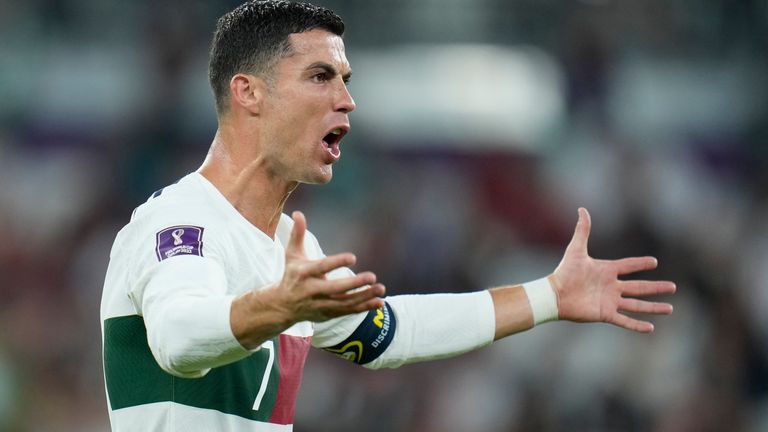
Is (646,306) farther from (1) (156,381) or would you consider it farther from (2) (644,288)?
(1) (156,381)

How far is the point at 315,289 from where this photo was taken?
269cm

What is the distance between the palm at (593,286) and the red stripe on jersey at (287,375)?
90 centimetres

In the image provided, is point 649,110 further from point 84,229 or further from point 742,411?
point 84,229

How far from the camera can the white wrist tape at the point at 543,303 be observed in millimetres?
4035

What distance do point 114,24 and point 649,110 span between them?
456 cm

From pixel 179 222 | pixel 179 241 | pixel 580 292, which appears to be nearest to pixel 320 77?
pixel 179 222

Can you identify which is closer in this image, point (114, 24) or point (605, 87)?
point (605, 87)

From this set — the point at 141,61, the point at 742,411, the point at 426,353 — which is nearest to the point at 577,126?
the point at 742,411

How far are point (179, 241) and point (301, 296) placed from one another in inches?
24.0

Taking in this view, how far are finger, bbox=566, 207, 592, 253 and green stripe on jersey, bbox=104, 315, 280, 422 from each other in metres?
1.16

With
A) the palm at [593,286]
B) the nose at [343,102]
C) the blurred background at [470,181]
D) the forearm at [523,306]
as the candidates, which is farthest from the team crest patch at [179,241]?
the blurred background at [470,181]

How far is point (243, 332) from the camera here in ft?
9.25

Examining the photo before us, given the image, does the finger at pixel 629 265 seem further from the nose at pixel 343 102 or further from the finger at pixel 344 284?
the finger at pixel 344 284

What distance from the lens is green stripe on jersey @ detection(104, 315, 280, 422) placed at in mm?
3402
